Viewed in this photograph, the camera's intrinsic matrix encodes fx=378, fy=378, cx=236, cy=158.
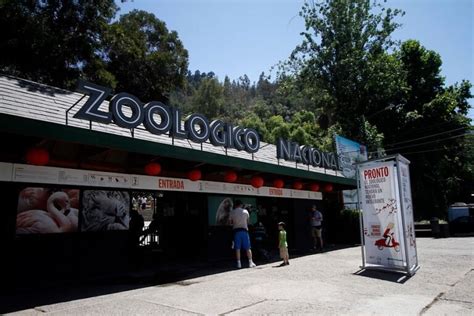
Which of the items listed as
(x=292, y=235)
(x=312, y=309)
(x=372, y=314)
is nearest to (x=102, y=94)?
(x=312, y=309)

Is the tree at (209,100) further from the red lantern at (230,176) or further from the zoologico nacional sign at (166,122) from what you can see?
the red lantern at (230,176)

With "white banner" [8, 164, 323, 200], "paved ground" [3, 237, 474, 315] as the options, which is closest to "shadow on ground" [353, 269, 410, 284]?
"paved ground" [3, 237, 474, 315]

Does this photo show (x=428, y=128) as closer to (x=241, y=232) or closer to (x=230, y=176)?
(x=230, y=176)

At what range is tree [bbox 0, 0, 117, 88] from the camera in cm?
1914

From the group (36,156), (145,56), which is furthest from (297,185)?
(145,56)

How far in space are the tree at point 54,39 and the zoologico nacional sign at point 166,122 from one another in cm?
1115

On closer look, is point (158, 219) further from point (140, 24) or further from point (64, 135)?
point (140, 24)

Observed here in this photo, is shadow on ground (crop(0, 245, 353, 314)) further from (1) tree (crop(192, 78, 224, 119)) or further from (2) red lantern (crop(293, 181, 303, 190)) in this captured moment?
(1) tree (crop(192, 78, 224, 119))

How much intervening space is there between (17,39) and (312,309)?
19.7 m

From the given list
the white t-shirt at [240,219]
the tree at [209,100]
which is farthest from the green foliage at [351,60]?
the tree at [209,100]

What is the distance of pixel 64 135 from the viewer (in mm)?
7430

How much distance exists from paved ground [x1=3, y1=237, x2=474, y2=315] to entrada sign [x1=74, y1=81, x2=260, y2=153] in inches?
149

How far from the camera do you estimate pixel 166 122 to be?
10.1m

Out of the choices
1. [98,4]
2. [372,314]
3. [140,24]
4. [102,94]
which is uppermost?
[140,24]
